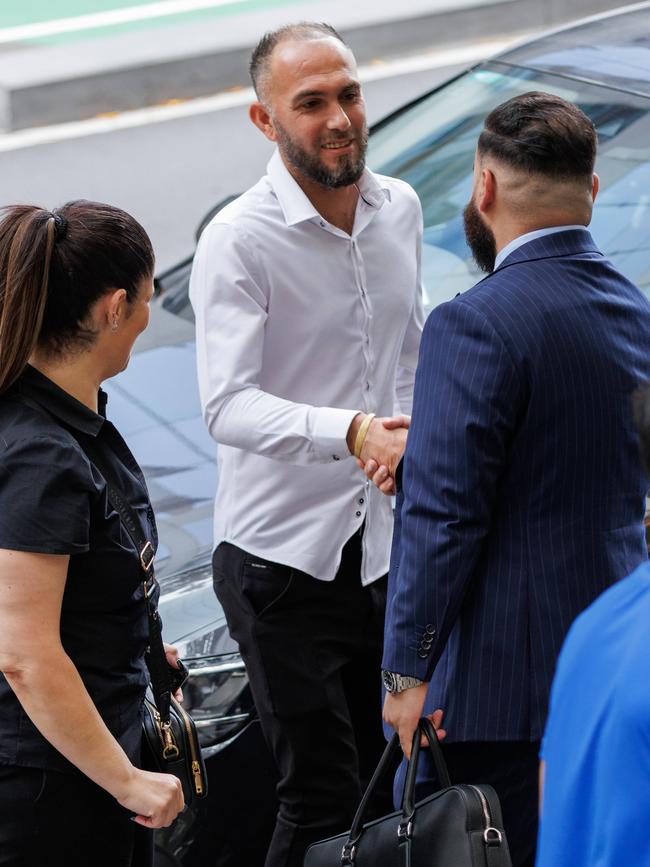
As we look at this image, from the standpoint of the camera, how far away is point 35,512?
181cm

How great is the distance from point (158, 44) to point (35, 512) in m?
4.93

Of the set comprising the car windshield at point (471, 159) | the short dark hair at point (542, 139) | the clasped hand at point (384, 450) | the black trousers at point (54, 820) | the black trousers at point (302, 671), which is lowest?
the black trousers at point (302, 671)

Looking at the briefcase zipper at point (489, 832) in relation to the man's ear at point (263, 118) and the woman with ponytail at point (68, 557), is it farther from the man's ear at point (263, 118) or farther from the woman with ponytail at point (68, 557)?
the man's ear at point (263, 118)

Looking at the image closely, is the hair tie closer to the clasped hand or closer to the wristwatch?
the clasped hand

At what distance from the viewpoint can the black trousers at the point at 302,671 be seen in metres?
2.56

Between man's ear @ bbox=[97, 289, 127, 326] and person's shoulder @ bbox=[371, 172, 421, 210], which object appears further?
person's shoulder @ bbox=[371, 172, 421, 210]

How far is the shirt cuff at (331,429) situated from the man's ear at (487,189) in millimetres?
475

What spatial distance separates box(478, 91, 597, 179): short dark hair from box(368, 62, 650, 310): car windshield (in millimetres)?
938

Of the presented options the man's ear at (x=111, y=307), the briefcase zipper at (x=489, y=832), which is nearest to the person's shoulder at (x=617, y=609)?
the briefcase zipper at (x=489, y=832)

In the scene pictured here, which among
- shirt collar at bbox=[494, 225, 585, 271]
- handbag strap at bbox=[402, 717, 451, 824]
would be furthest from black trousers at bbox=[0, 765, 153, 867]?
shirt collar at bbox=[494, 225, 585, 271]

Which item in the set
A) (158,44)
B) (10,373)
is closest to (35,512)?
(10,373)

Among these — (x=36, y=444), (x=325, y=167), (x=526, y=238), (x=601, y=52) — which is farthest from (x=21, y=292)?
(x=601, y=52)

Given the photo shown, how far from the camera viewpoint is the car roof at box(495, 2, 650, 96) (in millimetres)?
3635

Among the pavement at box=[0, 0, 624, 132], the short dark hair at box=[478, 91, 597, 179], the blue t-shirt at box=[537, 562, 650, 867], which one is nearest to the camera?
the blue t-shirt at box=[537, 562, 650, 867]
